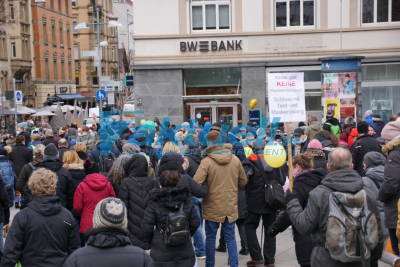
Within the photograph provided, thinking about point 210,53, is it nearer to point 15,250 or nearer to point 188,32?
point 188,32

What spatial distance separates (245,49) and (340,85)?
17.1ft

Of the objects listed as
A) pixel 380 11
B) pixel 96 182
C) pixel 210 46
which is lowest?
pixel 96 182

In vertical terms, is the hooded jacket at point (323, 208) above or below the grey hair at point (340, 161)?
below

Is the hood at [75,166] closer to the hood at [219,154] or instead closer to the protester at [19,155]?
the hood at [219,154]

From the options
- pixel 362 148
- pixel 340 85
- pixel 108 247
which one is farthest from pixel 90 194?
pixel 340 85

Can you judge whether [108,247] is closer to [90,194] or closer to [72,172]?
[90,194]

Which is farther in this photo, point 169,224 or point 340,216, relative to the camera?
point 169,224

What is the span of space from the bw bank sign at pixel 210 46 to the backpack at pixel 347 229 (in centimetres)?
1955

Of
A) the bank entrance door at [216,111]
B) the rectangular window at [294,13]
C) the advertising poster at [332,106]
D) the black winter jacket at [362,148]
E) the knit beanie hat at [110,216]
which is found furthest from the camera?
the bank entrance door at [216,111]

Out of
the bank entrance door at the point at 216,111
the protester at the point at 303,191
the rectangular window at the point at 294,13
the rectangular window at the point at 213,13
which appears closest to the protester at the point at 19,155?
the protester at the point at 303,191

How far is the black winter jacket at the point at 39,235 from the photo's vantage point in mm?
5160

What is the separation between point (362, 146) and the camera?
10.4 meters

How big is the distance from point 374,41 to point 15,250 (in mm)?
20796

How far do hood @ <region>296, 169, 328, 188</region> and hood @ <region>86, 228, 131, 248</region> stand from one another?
2298mm
